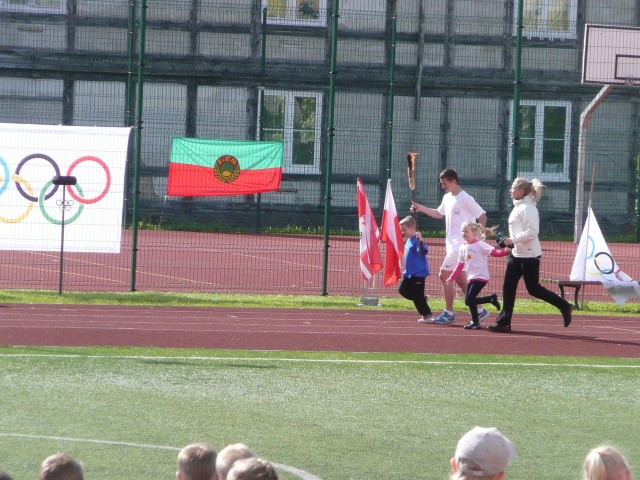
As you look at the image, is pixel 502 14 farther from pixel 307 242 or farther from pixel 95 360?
pixel 95 360

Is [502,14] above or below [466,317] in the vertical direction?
above

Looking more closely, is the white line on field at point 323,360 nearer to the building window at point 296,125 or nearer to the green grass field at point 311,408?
the green grass field at point 311,408

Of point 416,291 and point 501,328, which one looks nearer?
point 501,328

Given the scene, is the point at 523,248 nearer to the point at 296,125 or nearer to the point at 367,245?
the point at 367,245

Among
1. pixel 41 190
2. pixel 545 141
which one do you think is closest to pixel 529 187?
pixel 41 190

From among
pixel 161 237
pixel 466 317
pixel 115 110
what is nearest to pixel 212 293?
pixel 466 317

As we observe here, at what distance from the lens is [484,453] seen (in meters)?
3.92

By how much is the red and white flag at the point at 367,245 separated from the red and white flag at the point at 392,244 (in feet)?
0.57

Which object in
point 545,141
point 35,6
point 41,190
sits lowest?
point 41,190

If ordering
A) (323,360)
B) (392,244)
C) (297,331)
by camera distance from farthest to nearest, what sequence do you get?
(392,244)
(297,331)
(323,360)

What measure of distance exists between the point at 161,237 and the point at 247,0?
7943 mm

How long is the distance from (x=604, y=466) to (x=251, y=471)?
1.15 m

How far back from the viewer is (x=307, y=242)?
1110 inches

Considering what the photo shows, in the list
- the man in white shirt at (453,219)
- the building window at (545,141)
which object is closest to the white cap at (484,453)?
the man in white shirt at (453,219)
